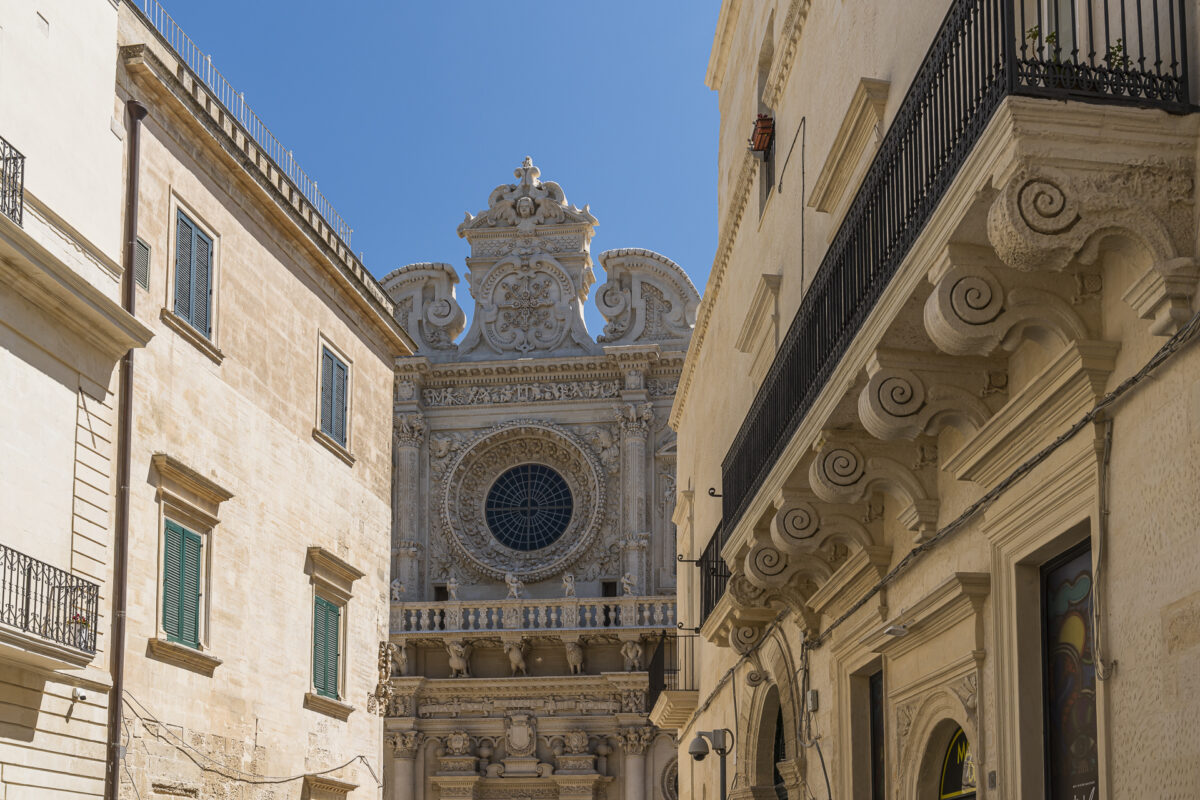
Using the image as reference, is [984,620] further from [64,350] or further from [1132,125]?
[64,350]

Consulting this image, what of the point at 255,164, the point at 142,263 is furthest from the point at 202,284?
the point at 255,164

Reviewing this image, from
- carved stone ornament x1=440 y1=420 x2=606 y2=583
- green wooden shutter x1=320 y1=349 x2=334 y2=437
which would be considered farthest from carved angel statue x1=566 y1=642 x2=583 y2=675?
green wooden shutter x1=320 y1=349 x2=334 y2=437

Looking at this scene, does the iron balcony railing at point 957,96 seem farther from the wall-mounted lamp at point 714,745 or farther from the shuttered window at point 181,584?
the shuttered window at point 181,584

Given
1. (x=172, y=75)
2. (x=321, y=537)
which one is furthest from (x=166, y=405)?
(x=321, y=537)

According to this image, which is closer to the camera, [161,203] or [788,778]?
[788,778]

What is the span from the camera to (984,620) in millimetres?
7863

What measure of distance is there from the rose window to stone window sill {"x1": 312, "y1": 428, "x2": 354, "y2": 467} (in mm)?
14388

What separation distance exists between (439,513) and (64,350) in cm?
2170

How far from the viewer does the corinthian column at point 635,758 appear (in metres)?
32.2

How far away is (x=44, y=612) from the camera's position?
42.7ft

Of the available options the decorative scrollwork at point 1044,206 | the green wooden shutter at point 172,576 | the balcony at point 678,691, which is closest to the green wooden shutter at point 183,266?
the green wooden shutter at point 172,576

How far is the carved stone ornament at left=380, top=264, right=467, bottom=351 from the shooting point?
1447 inches

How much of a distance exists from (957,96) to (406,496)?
94.9 feet

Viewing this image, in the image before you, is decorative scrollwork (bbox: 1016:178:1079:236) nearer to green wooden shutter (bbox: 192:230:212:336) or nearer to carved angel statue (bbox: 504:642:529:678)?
green wooden shutter (bbox: 192:230:212:336)
